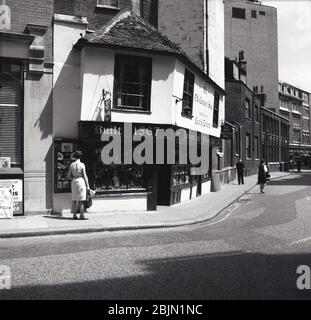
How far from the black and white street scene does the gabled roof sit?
0.06m

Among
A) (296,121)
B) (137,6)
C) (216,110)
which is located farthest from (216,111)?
(296,121)

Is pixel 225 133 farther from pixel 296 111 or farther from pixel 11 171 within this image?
pixel 296 111

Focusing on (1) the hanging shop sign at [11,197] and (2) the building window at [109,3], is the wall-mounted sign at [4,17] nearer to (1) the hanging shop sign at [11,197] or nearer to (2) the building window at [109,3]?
(2) the building window at [109,3]

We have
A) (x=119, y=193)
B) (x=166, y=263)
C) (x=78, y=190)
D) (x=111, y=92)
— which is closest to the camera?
(x=166, y=263)

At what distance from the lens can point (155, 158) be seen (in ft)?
48.2

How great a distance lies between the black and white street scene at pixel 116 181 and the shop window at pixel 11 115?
3cm

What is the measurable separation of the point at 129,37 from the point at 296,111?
76.9 m

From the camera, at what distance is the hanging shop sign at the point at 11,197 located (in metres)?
12.5

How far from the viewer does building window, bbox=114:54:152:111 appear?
565 inches

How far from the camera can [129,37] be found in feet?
47.7

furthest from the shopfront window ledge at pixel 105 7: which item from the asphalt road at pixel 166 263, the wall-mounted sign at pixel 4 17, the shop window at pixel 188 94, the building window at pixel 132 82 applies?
the asphalt road at pixel 166 263

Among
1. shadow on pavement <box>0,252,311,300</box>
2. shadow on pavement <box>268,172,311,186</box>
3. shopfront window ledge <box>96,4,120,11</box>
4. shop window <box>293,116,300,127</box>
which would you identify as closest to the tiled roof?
shopfront window ledge <box>96,4,120,11</box>

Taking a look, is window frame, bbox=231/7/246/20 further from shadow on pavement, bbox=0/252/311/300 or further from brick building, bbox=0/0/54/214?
shadow on pavement, bbox=0/252/311/300
